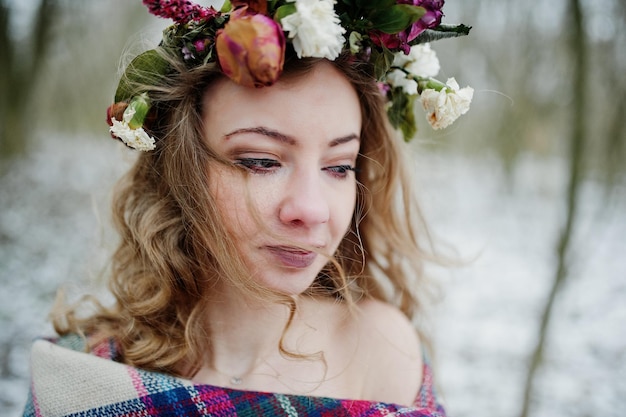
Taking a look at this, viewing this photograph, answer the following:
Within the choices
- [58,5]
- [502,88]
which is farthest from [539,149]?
[58,5]

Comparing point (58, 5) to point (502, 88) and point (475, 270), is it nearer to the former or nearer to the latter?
point (502, 88)

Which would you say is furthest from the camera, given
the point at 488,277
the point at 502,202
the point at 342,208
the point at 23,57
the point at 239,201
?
the point at 502,202

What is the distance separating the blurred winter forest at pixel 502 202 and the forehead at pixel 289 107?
53 centimetres

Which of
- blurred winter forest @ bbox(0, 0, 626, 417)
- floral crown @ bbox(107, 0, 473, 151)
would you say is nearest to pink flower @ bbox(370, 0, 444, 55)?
floral crown @ bbox(107, 0, 473, 151)

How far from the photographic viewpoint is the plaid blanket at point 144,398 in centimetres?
124

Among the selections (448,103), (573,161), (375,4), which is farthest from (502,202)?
(375,4)

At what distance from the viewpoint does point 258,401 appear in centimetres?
126

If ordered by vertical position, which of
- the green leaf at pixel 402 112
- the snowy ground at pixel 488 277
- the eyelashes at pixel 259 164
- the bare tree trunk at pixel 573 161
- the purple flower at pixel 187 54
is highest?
the purple flower at pixel 187 54

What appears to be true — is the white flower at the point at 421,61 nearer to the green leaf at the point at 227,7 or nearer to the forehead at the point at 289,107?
the forehead at the point at 289,107

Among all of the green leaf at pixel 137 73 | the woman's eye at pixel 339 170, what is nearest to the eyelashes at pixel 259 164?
the woman's eye at pixel 339 170

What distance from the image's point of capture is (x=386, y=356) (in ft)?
5.11

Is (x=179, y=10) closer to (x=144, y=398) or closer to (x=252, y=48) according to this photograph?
(x=252, y=48)

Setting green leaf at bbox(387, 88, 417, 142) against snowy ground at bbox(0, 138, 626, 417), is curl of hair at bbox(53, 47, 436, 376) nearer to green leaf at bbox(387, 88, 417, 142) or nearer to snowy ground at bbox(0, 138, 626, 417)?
green leaf at bbox(387, 88, 417, 142)

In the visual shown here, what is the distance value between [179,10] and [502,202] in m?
5.18
